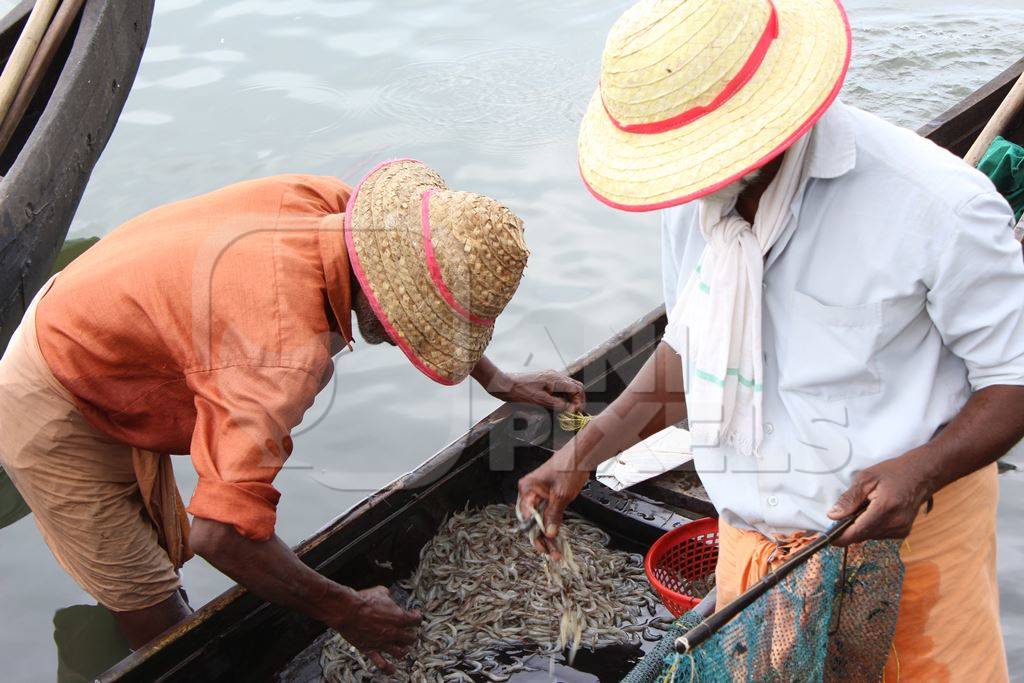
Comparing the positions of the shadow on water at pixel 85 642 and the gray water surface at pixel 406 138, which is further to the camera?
the gray water surface at pixel 406 138

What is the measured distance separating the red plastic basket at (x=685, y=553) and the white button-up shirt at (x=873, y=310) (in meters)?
1.60

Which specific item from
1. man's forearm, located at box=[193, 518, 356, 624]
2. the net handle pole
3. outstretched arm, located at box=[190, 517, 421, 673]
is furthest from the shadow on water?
the net handle pole

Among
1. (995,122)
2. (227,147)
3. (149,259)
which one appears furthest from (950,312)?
(227,147)

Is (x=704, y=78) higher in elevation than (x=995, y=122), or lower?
higher

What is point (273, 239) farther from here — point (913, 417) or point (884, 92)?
point (884, 92)

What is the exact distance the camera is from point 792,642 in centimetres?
242

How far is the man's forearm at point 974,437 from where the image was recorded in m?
2.05

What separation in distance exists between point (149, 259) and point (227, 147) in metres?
6.13

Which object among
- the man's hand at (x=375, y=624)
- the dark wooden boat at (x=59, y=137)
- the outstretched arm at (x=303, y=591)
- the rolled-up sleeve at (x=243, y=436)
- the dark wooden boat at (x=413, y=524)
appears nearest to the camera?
the rolled-up sleeve at (x=243, y=436)

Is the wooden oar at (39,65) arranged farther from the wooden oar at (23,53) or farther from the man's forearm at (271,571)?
the man's forearm at (271,571)

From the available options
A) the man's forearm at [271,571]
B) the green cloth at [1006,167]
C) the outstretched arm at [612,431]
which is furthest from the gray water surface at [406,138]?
the outstretched arm at [612,431]

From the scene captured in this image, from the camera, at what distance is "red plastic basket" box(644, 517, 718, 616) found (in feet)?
12.7

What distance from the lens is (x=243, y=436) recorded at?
261cm

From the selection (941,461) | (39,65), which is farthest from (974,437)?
(39,65)
